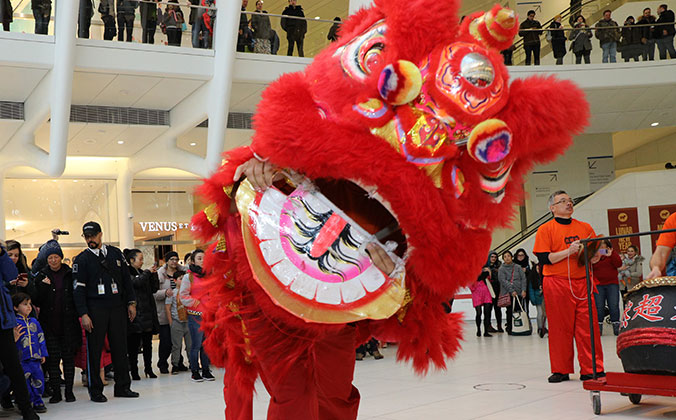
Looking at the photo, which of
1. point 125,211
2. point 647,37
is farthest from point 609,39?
point 125,211

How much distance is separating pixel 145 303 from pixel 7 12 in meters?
5.99

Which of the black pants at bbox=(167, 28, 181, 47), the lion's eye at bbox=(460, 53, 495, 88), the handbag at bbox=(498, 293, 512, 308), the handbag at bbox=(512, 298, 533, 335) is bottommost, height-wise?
the handbag at bbox=(512, 298, 533, 335)

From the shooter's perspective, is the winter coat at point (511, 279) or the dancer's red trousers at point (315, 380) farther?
the winter coat at point (511, 279)

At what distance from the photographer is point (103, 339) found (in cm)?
664

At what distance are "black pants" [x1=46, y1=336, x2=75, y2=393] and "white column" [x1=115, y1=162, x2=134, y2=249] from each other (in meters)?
9.39

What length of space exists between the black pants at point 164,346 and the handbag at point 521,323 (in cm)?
579

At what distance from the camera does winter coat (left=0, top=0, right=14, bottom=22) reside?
11.6m

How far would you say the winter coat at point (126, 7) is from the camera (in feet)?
41.3

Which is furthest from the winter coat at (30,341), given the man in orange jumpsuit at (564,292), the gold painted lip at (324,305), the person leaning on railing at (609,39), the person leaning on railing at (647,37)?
the person leaning on railing at (647,37)

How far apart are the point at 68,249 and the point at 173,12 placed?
6185 millimetres

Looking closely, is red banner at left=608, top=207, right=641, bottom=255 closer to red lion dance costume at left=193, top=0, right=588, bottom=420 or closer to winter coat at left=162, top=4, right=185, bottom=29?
winter coat at left=162, top=4, right=185, bottom=29

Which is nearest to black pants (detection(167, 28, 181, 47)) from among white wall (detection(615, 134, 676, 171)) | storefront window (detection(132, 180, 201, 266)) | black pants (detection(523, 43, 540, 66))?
storefront window (detection(132, 180, 201, 266))

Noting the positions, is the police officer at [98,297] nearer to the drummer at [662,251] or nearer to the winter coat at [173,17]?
the drummer at [662,251]

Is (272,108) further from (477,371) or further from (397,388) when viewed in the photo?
(477,371)
